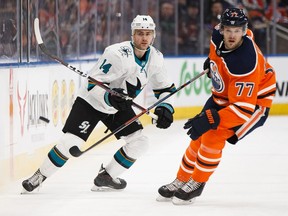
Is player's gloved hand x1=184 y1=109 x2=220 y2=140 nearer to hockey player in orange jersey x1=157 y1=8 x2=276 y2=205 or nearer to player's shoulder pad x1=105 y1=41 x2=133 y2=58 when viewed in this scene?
hockey player in orange jersey x1=157 y1=8 x2=276 y2=205

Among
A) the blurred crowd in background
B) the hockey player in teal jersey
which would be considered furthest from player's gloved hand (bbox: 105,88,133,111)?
the blurred crowd in background

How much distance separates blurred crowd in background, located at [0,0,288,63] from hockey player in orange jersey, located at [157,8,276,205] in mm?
1566

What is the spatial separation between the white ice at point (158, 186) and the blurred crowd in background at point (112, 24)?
2.96 feet

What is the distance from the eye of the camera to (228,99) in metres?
5.00

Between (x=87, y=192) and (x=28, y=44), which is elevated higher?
(x=28, y=44)

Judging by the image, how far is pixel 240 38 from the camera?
4.85m

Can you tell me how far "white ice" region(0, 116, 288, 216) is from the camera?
4.88 m

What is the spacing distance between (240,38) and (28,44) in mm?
2160

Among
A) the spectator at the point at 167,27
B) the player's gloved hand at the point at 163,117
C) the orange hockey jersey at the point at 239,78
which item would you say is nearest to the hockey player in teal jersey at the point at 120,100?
the player's gloved hand at the point at 163,117

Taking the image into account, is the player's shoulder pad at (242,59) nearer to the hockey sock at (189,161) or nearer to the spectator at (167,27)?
the hockey sock at (189,161)

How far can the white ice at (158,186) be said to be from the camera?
4.88 m

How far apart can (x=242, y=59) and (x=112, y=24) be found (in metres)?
5.01

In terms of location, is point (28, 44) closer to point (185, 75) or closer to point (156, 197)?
point (156, 197)

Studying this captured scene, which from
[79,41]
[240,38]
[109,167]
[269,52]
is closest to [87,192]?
[109,167]
